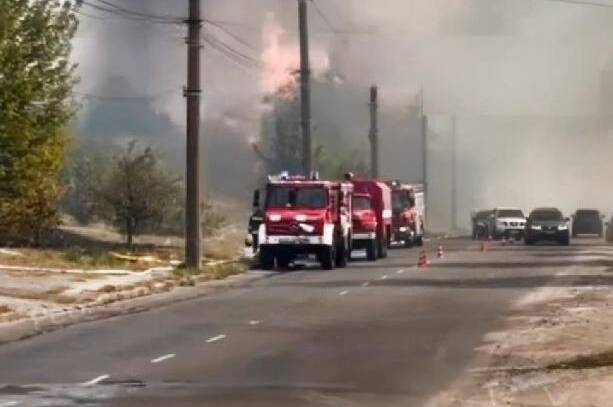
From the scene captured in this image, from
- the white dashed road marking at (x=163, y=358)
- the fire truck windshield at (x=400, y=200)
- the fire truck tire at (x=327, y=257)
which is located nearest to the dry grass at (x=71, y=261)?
the fire truck tire at (x=327, y=257)

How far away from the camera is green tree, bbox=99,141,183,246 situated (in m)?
59.3

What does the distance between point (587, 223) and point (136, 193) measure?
1667 inches

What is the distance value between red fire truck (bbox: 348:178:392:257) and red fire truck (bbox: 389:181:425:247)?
5343 mm

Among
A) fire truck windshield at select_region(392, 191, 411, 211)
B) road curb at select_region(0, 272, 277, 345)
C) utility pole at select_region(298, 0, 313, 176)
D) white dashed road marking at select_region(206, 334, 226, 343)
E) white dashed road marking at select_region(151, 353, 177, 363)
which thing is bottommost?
white dashed road marking at select_region(151, 353, 177, 363)

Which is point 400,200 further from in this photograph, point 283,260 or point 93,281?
point 93,281

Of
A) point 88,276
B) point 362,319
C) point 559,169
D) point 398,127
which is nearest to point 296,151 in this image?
point 398,127

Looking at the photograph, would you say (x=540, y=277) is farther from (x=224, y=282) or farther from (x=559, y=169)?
(x=559, y=169)

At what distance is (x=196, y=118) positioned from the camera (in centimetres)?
4553

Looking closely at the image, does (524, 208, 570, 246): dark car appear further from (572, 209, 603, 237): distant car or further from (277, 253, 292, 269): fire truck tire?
(277, 253, 292, 269): fire truck tire

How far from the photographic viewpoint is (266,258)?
49.3 meters

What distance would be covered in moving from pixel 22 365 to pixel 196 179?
24.9 m

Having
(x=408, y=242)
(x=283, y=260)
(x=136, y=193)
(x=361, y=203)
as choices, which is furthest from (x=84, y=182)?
(x=283, y=260)

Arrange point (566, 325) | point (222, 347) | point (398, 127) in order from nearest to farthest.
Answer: point (222, 347) → point (566, 325) → point (398, 127)

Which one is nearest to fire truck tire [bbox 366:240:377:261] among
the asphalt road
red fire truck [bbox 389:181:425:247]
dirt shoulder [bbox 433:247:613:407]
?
red fire truck [bbox 389:181:425:247]
